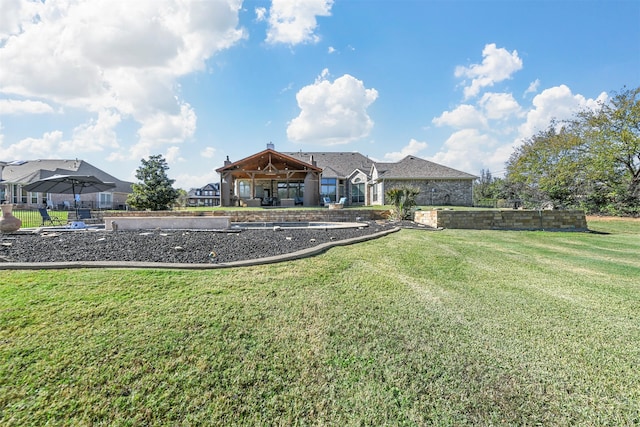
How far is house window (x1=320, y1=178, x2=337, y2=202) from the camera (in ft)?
87.8

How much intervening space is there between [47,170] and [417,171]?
3661 centimetres

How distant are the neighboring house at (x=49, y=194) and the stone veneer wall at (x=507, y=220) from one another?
25.2m

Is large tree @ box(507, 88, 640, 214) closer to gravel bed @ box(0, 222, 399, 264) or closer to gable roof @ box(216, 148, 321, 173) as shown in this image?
gable roof @ box(216, 148, 321, 173)

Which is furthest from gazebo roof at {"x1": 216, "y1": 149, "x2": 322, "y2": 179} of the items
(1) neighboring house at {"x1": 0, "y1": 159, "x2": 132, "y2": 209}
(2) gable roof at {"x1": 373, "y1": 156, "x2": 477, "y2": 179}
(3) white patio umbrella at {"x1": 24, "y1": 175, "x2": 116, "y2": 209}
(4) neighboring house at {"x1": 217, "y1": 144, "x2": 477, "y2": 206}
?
(1) neighboring house at {"x1": 0, "y1": 159, "x2": 132, "y2": 209}

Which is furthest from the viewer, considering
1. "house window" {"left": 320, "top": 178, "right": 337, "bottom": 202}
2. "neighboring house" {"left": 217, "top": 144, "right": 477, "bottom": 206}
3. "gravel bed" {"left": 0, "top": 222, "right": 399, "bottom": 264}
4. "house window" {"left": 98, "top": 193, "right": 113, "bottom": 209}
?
"house window" {"left": 98, "top": 193, "right": 113, "bottom": 209}

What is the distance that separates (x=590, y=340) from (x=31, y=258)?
23.9 feet

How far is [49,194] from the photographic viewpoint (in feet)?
92.1

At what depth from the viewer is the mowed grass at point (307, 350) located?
6.06 feet

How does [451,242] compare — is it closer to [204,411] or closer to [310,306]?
[310,306]

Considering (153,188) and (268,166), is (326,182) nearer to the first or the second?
(268,166)

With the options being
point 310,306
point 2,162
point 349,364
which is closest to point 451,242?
point 310,306

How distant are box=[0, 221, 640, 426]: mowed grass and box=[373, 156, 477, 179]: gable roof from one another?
21.1 metres

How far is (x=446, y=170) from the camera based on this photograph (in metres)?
25.4

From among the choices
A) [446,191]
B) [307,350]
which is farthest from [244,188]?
[307,350]
